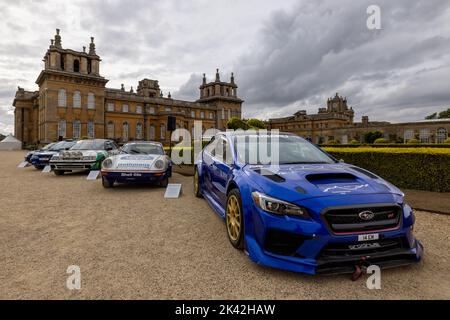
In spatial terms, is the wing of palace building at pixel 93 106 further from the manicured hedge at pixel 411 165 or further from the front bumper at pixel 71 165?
the manicured hedge at pixel 411 165

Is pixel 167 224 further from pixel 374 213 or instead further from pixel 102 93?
pixel 102 93

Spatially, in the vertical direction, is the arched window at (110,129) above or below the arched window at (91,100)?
below

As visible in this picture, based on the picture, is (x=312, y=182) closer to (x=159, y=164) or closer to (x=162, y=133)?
(x=159, y=164)

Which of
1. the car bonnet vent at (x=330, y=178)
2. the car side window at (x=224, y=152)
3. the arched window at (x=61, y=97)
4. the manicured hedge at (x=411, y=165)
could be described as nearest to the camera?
the car bonnet vent at (x=330, y=178)

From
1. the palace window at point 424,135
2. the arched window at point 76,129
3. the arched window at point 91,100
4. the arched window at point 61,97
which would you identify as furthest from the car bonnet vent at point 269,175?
the arched window at point 91,100

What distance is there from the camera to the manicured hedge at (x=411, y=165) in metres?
6.98

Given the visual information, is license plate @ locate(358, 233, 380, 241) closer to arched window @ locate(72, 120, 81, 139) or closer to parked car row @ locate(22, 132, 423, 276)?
parked car row @ locate(22, 132, 423, 276)

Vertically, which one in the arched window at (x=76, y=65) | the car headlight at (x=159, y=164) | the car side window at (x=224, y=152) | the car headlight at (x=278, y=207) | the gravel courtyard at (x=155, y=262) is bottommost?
the gravel courtyard at (x=155, y=262)

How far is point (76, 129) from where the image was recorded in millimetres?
47906

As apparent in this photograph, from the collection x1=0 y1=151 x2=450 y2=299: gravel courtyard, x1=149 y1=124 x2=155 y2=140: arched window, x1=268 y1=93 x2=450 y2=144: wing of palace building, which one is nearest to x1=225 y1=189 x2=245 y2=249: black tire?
x1=0 y1=151 x2=450 y2=299: gravel courtyard

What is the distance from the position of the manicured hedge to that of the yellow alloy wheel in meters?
6.49

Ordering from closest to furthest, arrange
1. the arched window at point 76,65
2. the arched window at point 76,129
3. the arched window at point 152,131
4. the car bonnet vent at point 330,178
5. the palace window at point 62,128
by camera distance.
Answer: the car bonnet vent at point 330,178 < the palace window at point 62,128 < the arched window at point 76,129 < the arched window at point 76,65 < the arched window at point 152,131

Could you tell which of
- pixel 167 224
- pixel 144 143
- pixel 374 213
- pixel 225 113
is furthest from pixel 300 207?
pixel 225 113

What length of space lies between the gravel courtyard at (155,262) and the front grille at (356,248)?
0.97 ft
